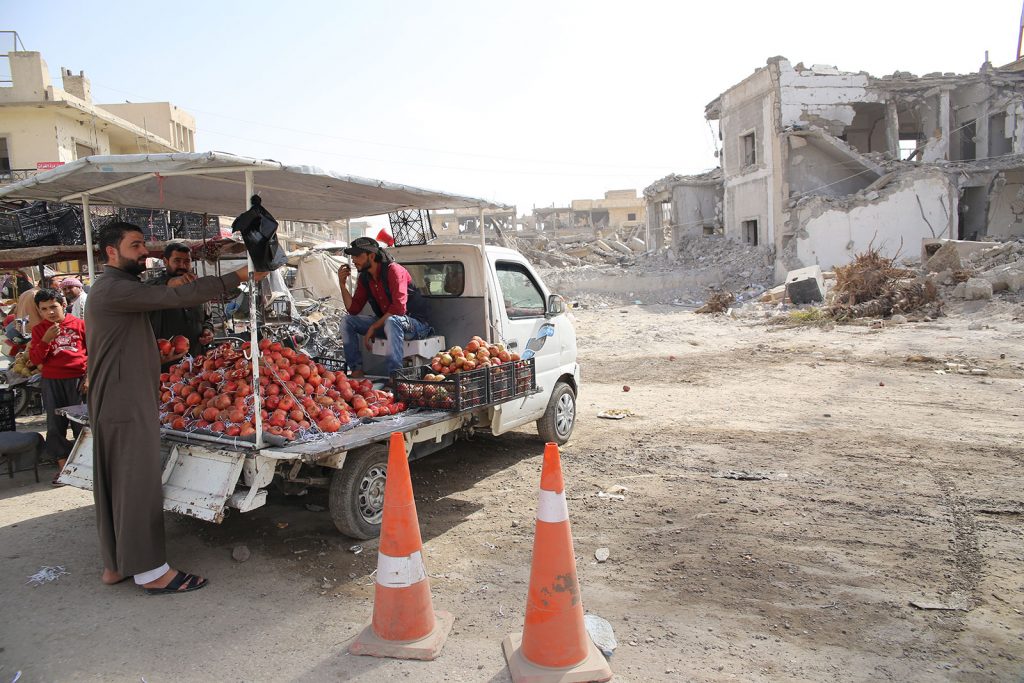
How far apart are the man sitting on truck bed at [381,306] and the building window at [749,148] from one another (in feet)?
84.9

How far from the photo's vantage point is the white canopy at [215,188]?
3.86 m

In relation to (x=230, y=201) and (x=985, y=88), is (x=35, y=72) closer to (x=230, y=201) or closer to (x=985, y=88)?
(x=230, y=201)

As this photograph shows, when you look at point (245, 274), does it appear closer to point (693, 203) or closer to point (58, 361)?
point (58, 361)

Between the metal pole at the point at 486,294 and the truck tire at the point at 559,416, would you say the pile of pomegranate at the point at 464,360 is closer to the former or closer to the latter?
the metal pole at the point at 486,294

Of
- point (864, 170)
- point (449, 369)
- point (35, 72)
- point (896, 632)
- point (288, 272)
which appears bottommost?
point (896, 632)

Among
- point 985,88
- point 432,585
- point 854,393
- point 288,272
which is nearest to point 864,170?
point 985,88

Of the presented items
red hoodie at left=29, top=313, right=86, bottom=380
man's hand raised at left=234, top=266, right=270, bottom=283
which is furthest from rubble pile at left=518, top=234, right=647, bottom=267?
man's hand raised at left=234, top=266, right=270, bottom=283

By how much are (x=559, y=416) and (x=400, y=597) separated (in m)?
3.90

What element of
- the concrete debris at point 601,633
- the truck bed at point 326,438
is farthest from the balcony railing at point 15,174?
the concrete debris at point 601,633

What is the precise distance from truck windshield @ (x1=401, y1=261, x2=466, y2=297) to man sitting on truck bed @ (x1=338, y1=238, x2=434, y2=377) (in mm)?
135

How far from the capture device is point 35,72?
19.8 metres

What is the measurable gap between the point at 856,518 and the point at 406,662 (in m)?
3.42

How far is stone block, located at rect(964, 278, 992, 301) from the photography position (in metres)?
15.8

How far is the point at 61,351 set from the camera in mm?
6414
